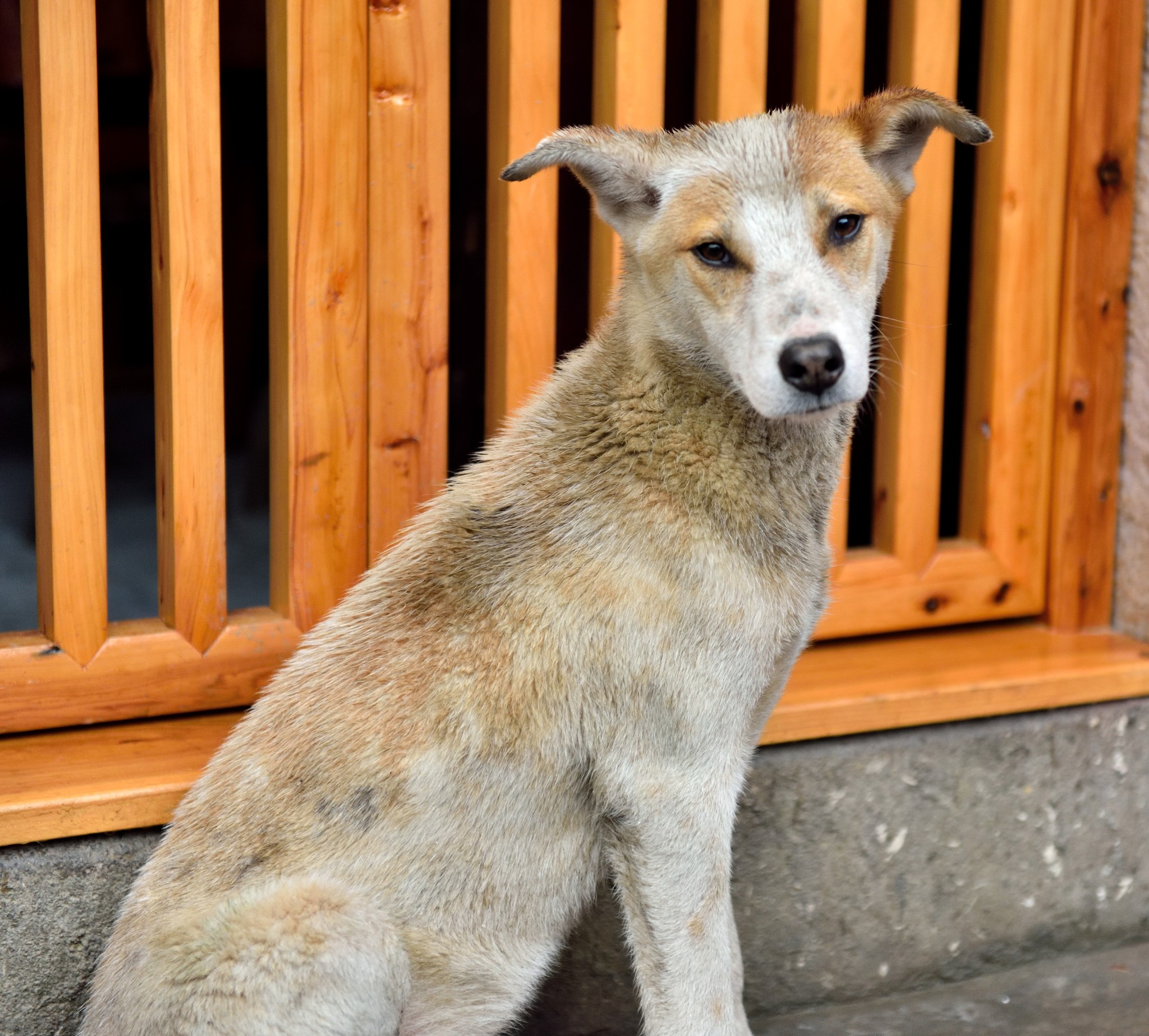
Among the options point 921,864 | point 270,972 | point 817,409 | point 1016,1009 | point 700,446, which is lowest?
point 1016,1009

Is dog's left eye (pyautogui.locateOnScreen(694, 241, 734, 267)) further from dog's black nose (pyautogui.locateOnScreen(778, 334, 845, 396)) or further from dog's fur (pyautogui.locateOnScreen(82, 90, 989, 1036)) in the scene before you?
dog's black nose (pyautogui.locateOnScreen(778, 334, 845, 396))

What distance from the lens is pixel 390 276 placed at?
3051 mm

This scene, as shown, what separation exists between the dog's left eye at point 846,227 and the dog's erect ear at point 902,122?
199mm

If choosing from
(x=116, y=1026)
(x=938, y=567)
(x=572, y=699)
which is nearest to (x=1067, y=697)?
(x=938, y=567)

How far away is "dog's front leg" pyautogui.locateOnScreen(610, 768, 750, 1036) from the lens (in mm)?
2461

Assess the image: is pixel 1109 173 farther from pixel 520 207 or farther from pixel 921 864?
pixel 921 864

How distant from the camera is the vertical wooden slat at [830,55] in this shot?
131 inches

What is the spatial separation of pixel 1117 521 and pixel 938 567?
561 mm

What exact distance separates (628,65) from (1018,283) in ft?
3.92

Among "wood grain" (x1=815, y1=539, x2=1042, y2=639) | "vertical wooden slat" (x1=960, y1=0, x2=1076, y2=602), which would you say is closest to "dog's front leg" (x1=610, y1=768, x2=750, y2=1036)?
"wood grain" (x1=815, y1=539, x2=1042, y2=639)

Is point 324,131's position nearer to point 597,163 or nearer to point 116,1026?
point 597,163

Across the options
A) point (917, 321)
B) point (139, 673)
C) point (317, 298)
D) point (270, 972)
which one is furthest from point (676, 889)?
point (917, 321)

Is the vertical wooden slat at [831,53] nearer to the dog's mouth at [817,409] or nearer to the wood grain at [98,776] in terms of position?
the dog's mouth at [817,409]

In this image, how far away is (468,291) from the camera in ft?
14.7
